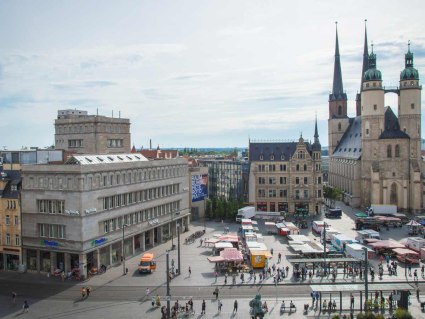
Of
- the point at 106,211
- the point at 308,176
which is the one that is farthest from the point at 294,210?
the point at 106,211

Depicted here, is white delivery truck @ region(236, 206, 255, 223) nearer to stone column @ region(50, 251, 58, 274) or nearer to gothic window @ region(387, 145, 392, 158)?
gothic window @ region(387, 145, 392, 158)

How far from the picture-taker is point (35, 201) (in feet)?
204

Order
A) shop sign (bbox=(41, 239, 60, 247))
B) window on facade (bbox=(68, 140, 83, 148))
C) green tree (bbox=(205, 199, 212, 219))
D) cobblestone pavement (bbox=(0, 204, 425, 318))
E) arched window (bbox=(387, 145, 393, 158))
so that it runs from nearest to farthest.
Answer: cobblestone pavement (bbox=(0, 204, 425, 318)), shop sign (bbox=(41, 239, 60, 247)), window on facade (bbox=(68, 140, 83, 148)), green tree (bbox=(205, 199, 212, 219)), arched window (bbox=(387, 145, 393, 158))

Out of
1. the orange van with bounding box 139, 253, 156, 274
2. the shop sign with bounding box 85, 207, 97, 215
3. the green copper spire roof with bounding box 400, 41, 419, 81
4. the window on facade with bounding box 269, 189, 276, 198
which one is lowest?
the orange van with bounding box 139, 253, 156, 274

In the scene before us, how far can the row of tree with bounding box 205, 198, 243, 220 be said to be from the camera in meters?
105

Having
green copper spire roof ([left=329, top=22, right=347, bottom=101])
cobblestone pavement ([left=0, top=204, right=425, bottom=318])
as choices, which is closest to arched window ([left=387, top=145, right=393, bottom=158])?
green copper spire roof ([left=329, top=22, right=347, bottom=101])

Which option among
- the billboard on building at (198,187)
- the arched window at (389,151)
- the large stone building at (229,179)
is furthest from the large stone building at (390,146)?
the billboard on building at (198,187)

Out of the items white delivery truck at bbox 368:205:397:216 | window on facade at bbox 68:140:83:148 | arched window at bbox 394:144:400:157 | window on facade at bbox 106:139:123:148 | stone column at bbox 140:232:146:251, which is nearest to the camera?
stone column at bbox 140:232:146:251

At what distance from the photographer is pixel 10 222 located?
6400cm

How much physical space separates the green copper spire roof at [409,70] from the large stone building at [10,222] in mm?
94719

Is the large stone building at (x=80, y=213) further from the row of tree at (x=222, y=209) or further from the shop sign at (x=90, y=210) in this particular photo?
the row of tree at (x=222, y=209)

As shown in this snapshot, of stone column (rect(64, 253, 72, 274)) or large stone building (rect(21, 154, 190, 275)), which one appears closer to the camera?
large stone building (rect(21, 154, 190, 275))

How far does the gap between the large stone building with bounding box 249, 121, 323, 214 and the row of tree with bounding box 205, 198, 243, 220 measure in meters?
9.06

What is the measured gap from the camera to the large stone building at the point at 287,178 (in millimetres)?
112375
